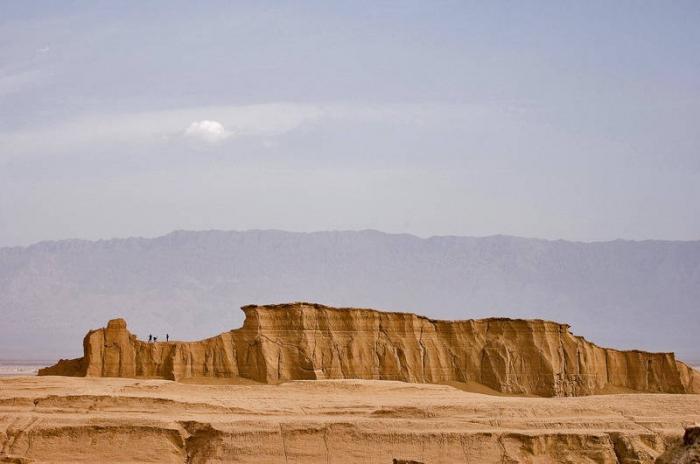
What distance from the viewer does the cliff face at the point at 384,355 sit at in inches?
2276

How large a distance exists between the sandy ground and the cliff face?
6.57 m

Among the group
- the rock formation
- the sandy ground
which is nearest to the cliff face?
the sandy ground

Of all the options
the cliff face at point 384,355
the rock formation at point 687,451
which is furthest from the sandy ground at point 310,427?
the rock formation at point 687,451

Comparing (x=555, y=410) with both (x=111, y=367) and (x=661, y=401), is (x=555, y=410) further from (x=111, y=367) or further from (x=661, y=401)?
(x=111, y=367)

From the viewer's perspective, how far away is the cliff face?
57812 mm

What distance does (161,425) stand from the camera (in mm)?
43719

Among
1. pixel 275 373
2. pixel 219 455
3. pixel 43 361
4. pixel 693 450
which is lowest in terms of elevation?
pixel 693 450

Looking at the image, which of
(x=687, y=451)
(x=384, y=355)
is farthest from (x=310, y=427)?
(x=687, y=451)

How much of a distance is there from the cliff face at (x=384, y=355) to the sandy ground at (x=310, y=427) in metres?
6.57

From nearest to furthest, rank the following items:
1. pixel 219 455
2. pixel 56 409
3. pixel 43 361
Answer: pixel 219 455 → pixel 56 409 → pixel 43 361

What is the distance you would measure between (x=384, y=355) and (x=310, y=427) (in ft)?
57.9

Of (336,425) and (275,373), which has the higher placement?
(275,373)

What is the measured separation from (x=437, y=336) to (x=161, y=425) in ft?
74.7

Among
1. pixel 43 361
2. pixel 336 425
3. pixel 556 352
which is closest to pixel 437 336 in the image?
pixel 556 352
